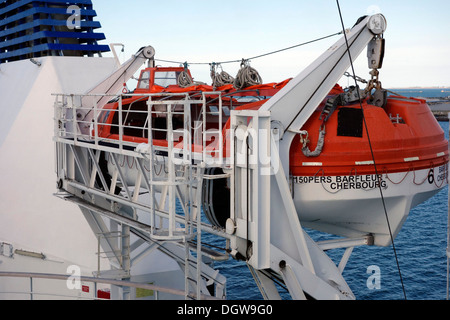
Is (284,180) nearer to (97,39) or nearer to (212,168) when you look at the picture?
(212,168)

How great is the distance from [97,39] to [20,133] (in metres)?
6.01

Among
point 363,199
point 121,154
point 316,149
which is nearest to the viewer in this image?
point 316,149

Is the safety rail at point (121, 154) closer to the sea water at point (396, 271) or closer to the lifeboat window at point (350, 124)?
the lifeboat window at point (350, 124)

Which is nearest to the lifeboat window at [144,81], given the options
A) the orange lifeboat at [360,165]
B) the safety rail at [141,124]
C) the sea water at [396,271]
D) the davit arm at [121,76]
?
the safety rail at [141,124]

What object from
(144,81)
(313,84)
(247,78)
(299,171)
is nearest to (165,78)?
(144,81)

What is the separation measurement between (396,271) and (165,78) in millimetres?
18721

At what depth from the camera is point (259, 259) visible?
837 centimetres

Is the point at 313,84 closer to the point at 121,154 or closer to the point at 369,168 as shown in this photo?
the point at 369,168

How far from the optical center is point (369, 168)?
8.84 metres

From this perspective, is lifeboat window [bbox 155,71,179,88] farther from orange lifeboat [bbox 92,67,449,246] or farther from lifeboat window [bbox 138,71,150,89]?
orange lifeboat [bbox 92,67,449,246]

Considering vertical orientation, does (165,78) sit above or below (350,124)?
above

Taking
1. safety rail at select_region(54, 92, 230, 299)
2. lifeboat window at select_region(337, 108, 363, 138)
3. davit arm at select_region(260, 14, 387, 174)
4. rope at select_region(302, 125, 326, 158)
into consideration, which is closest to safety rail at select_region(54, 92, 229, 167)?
safety rail at select_region(54, 92, 230, 299)

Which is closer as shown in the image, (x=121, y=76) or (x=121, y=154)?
(x=121, y=154)
